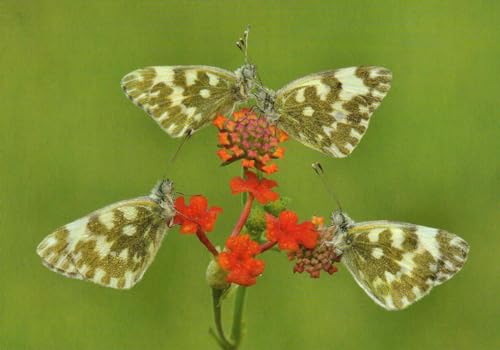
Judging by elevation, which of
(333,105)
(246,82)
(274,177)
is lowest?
(274,177)

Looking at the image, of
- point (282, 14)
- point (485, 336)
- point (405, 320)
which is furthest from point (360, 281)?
point (282, 14)

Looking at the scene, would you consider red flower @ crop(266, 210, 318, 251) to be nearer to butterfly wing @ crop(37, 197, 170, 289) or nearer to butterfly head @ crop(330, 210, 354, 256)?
butterfly head @ crop(330, 210, 354, 256)

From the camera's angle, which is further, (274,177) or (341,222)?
(274,177)

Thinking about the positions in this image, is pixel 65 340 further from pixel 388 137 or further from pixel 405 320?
pixel 388 137

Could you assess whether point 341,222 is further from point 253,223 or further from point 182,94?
point 182,94

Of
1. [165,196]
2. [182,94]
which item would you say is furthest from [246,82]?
[165,196]

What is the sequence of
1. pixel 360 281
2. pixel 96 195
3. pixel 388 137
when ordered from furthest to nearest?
pixel 388 137 → pixel 96 195 → pixel 360 281
